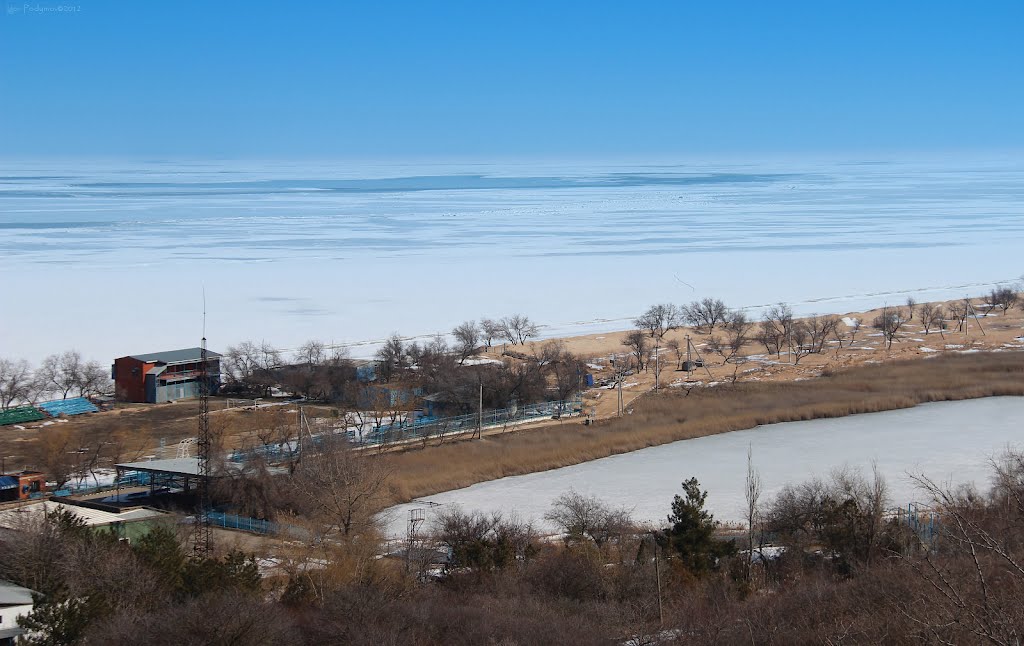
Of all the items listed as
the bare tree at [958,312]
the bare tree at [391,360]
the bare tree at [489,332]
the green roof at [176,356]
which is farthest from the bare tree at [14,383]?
the bare tree at [958,312]

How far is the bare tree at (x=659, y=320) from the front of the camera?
2219 centimetres

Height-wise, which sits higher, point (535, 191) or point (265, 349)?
point (535, 191)

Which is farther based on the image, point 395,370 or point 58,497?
point 395,370

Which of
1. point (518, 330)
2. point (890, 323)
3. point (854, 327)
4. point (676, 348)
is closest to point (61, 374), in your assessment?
point (518, 330)

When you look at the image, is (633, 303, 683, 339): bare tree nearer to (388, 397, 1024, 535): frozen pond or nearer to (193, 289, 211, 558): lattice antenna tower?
(388, 397, 1024, 535): frozen pond

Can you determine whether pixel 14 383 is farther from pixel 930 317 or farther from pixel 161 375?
pixel 930 317

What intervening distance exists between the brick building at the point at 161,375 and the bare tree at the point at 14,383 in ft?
4.07

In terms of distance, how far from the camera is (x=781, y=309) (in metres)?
24.1

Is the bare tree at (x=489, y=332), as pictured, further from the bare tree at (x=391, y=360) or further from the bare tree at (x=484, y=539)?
the bare tree at (x=484, y=539)

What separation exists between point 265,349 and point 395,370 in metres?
2.30

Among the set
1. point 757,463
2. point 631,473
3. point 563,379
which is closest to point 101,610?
point 631,473

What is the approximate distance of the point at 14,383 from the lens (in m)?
16.7

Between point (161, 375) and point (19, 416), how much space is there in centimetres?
220

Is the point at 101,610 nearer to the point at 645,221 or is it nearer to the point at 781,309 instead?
the point at 781,309
